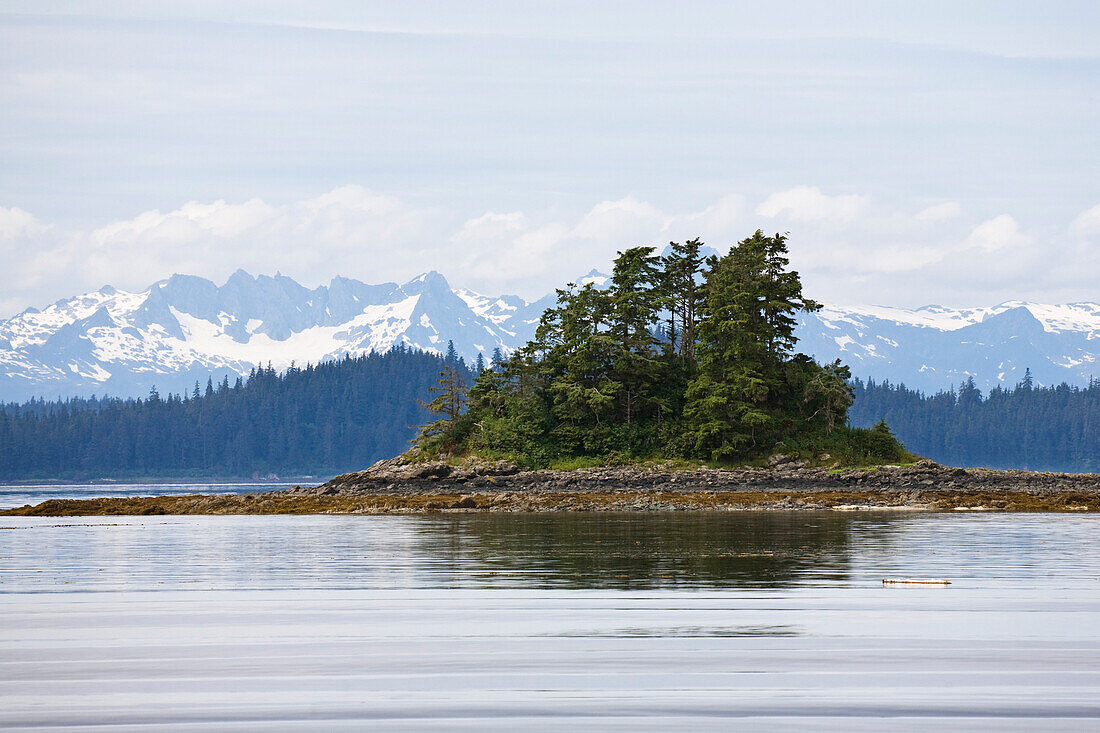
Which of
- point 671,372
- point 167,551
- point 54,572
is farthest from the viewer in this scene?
point 671,372

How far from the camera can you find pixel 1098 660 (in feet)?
53.3

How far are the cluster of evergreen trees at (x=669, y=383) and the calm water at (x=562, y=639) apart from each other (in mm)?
51028

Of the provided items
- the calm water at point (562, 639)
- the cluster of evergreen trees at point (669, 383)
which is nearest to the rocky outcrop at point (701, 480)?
the cluster of evergreen trees at point (669, 383)

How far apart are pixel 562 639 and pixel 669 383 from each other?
77573 millimetres

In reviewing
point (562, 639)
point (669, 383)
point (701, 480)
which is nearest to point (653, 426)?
point (669, 383)

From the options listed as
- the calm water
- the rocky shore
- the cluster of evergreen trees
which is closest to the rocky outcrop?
the rocky shore

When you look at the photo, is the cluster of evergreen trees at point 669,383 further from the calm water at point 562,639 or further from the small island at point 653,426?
the calm water at point 562,639

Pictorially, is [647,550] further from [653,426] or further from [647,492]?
[653,426]

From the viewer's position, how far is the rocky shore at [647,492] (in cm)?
6881

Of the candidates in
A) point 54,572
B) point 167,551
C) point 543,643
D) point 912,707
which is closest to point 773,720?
point 912,707

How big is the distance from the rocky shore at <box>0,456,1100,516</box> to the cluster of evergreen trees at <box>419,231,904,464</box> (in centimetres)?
372

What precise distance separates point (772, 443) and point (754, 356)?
21.5ft

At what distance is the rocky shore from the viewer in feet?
226

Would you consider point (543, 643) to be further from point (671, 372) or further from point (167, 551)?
point (671, 372)
